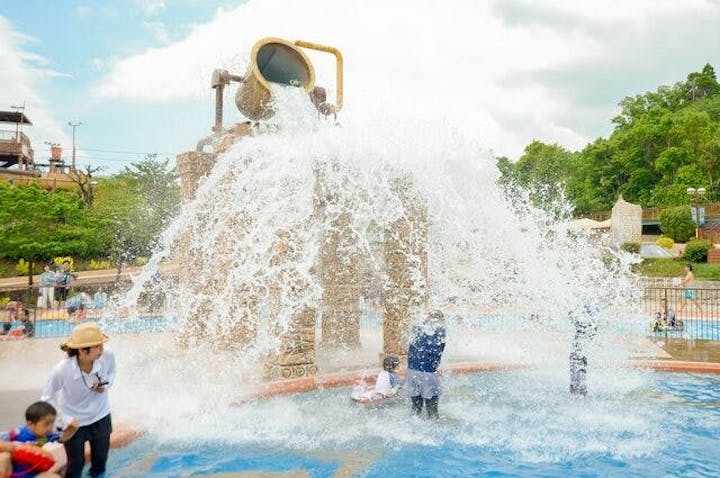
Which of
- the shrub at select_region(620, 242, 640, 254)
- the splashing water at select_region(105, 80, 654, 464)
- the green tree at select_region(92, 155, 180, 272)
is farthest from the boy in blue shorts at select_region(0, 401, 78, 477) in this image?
the shrub at select_region(620, 242, 640, 254)

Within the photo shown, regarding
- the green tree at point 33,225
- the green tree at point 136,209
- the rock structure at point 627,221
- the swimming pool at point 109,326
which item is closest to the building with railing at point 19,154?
the green tree at point 136,209

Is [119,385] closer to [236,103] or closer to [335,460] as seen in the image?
[335,460]

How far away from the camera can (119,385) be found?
809 centimetres

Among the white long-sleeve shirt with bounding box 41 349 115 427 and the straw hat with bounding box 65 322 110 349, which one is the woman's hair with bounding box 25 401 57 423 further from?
the straw hat with bounding box 65 322 110 349

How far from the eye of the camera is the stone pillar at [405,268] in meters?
9.27

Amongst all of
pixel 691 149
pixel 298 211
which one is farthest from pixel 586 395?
pixel 691 149

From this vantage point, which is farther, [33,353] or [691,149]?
[691,149]

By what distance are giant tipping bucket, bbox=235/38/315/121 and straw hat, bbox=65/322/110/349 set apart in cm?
627

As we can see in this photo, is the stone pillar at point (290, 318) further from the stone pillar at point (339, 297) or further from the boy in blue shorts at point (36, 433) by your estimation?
the boy in blue shorts at point (36, 433)

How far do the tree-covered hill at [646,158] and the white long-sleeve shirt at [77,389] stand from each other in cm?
3883

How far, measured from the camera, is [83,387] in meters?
4.38

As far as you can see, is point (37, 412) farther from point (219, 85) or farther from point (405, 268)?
point (219, 85)

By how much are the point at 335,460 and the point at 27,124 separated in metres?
54.3

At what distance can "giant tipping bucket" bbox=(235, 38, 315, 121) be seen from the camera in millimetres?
9789
